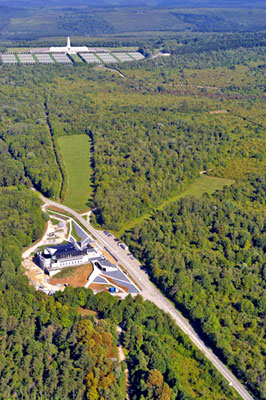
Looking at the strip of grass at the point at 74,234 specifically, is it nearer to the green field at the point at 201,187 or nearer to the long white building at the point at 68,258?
the long white building at the point at 68,258

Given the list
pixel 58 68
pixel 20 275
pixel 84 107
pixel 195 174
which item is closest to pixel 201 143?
pixel 195 174

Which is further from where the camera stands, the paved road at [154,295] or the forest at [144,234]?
the paved road at [154,295]

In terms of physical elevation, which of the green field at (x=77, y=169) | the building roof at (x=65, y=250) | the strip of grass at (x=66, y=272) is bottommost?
the strip of grass at (x=66, y=272)

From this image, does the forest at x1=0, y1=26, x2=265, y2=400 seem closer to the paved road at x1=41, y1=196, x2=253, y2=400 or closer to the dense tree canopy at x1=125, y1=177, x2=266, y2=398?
the dense tree canopy at x1=125, y1=177, x2=266, y2=398

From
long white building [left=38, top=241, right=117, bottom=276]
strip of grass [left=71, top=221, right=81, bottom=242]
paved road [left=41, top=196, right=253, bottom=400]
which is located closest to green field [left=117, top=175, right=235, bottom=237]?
paved road [left=41, top=196, right=253, bottom=400]

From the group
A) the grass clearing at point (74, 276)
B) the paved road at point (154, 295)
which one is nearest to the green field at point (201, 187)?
the paved road at point (154, 295)

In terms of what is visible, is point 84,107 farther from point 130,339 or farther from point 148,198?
point 130,339
